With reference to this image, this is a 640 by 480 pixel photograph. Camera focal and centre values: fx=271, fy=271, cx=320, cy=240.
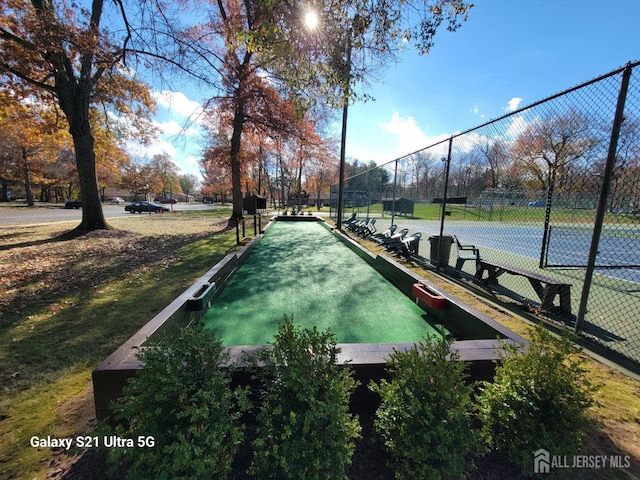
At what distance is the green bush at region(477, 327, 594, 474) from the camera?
148cm

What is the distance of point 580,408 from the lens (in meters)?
1.52

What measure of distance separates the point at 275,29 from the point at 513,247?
10.2 m

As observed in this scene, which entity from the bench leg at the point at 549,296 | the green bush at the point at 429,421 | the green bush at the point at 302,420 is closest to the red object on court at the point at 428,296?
the bench leg at the point at 549,296

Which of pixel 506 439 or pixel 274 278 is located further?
pixel 274 278

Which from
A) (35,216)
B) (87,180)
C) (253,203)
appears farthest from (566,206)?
(35,216)

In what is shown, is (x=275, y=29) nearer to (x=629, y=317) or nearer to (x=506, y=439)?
(x=506, y=439)

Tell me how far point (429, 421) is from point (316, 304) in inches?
112

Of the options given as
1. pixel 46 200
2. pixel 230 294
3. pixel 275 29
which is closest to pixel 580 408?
pixel 230 294

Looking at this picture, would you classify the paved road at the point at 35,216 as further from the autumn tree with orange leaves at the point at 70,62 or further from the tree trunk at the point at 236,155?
the tree trunk at the point at 236,155

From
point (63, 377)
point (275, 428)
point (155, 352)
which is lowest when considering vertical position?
point (63, 377)

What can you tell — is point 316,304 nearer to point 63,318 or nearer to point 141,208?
point 63,318

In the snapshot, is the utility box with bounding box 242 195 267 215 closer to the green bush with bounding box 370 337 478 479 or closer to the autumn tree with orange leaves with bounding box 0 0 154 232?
the autumn tree with orange leaves with bounding box 0 0 154 232

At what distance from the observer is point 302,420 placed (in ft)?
A: 4.56

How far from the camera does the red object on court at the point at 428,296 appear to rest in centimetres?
361
